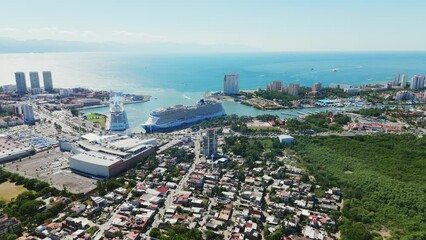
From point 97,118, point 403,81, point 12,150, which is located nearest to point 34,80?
point 97,118

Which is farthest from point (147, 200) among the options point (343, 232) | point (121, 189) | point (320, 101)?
point (320, 101)

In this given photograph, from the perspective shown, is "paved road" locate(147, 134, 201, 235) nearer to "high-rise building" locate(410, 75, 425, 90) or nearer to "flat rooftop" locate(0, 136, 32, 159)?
"flat rooftop" locate(0, 136, 32, 159)

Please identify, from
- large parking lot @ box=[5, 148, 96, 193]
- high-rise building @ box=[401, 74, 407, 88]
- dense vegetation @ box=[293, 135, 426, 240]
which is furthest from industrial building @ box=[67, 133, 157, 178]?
high-rise building @ box=[401, 74, 407, 88]

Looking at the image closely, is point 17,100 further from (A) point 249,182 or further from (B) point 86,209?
(A) point 249,182

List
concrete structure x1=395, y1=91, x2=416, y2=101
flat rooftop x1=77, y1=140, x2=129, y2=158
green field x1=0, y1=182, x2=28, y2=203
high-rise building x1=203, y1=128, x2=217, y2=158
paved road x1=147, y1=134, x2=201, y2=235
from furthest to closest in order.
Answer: concrete structure x1=395, y1=91, x2=416, y2=101 < high-rise building x1=203, y1=128, x2=217, y2=158 < flat rooftop x1=77, y1=140, x2=129, y2=158 < green field x1=0, y1=182, x2=28, y2=203 < paved road x1=147, y1=134, x2=201, y2=235

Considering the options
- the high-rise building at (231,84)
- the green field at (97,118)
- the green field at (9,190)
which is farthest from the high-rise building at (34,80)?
the green field at (9,190)

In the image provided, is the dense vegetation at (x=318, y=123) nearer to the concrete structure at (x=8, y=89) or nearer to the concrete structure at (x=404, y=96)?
the concrete structure at (x=404, y=96)
